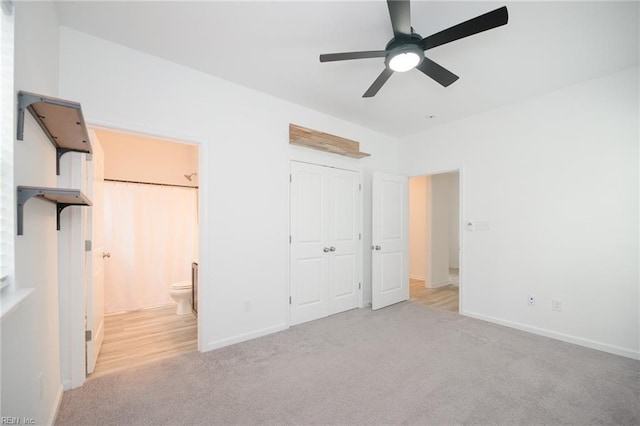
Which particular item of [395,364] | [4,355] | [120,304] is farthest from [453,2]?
[120,304]

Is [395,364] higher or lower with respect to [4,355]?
lower

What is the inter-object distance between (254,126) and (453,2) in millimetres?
2137

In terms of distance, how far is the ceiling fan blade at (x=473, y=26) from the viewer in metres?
1.57

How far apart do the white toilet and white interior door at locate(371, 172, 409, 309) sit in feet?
8.67

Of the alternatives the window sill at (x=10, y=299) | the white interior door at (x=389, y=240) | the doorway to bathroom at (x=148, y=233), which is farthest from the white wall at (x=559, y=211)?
the window sill at (x=10, y=299)

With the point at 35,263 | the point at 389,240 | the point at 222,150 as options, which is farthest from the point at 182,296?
the point at 389,240

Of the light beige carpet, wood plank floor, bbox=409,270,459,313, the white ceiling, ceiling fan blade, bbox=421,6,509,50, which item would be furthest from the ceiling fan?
wood plank floor, bbox=409,270,459,313

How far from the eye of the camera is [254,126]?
10.5 ft

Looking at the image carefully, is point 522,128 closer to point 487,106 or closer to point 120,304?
point 487,106

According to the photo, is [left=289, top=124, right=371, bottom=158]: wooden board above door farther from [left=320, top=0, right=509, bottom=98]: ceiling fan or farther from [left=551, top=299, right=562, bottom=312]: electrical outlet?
[left=551, top=299, right=562, bottom=312]: electrical outlet

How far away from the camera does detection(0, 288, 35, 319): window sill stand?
0.99 m

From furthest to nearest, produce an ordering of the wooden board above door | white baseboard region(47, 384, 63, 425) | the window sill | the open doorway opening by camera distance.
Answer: the open doorway opening, the wooden board above door, white baseboard region(47, 384, 63, 425), the window sill

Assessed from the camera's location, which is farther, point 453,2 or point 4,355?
point 453,2

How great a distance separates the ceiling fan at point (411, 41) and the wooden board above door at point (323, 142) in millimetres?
1262
